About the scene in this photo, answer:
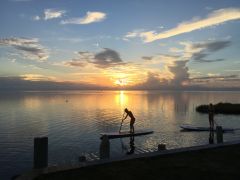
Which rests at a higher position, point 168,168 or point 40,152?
point 40,152

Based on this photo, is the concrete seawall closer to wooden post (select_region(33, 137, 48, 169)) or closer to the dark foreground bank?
the dark foreground bank

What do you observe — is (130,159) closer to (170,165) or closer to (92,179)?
(170,165)

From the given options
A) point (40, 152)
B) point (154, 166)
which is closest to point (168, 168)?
point (154, 166)

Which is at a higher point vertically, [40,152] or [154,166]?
[40,152]

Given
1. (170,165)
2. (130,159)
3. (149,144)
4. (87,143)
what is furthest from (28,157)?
(170,165)

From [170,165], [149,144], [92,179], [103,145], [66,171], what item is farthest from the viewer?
[149,144]

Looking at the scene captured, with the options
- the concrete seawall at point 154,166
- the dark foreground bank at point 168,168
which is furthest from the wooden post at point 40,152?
the dark foreground bank at point 168,168

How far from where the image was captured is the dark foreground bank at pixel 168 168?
35.6 ft

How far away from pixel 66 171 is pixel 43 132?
35321mm

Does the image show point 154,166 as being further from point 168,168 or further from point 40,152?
point 40,152

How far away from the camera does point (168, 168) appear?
11.8 metres

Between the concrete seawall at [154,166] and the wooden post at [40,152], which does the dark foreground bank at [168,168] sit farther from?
the wooden post at [40,152]

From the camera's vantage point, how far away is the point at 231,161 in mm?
12891

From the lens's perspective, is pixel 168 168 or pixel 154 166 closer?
pixel 168 168
